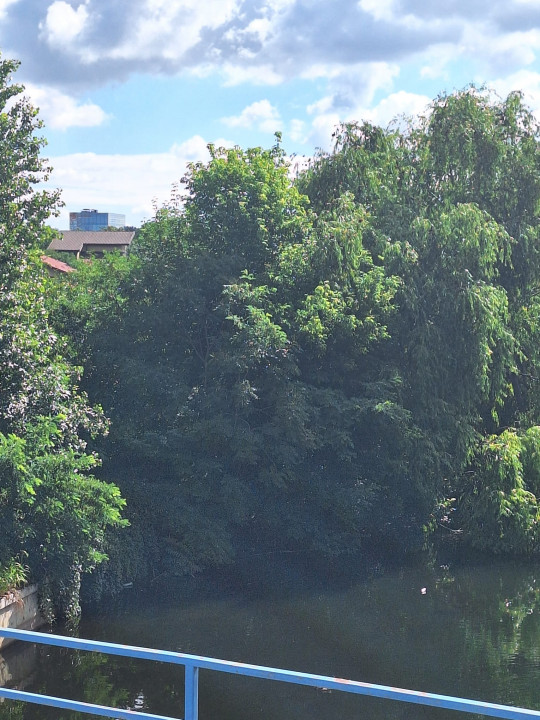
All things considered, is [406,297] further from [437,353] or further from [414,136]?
[414,136]

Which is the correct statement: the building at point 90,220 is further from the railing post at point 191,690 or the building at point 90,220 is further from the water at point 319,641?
the railing post at point 191,690

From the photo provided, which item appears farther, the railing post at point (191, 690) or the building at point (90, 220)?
the building at point (90, 220)

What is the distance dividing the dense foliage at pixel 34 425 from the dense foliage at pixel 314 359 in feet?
8.61

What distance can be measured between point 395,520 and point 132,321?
25.0ft

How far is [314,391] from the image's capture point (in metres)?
18.5

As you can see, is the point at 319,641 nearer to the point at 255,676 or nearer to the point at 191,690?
the point at 191,690

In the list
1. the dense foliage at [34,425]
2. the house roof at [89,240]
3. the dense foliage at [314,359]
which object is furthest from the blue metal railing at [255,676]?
the house roof at [89,240]

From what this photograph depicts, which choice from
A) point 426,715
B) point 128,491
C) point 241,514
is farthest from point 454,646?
point 128,491

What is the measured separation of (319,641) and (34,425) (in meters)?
5.93

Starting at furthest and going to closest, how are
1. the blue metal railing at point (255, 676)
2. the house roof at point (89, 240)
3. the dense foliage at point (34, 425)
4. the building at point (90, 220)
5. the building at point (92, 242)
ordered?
the building at point (90, 220) < the house roof at point (89, 240) < the building at point (92, 242) < the dense foliage at point (34, 425) < the blue metal railing at point (255, 676)

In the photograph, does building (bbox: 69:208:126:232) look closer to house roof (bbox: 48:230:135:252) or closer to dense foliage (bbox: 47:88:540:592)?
house roof (bbox: 48:230:135:252)

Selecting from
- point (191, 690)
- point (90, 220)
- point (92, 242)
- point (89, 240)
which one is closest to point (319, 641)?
point (191, 690)

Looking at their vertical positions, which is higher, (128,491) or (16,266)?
(16,266)

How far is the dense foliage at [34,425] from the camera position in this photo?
44.5 ft
